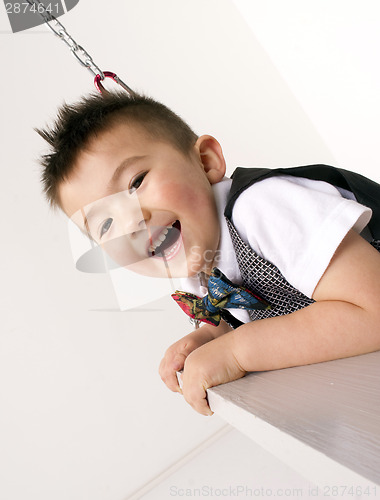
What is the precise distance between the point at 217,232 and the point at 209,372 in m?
0.18

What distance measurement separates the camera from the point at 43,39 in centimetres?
95

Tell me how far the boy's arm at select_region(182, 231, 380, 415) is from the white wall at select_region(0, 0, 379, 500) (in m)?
0.60

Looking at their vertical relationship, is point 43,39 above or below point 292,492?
above

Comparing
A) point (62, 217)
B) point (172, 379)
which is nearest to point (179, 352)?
point (172, 379)

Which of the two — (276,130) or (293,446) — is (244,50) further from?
(293,446)

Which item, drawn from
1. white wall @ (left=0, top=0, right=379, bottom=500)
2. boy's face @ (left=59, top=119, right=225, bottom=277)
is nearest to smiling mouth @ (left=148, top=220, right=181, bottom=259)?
boy's face @ (left=59, top=119, right=225, bottom=277)

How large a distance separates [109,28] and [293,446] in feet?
3.46

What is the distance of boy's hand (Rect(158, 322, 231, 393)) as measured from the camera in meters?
0.50

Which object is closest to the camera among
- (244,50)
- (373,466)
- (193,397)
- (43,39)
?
(373,466)

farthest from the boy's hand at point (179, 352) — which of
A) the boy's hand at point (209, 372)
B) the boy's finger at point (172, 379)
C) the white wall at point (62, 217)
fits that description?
the white wall at point (62, 217)

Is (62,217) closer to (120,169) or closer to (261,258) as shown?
(120,169)

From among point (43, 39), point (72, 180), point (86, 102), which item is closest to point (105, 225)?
point (72, 180)

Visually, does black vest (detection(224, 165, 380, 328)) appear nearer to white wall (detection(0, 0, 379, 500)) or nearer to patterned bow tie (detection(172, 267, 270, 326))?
patterned bow tie (detection(172, 267, 270, 326))

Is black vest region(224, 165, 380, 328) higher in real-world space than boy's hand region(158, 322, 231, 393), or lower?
higher
